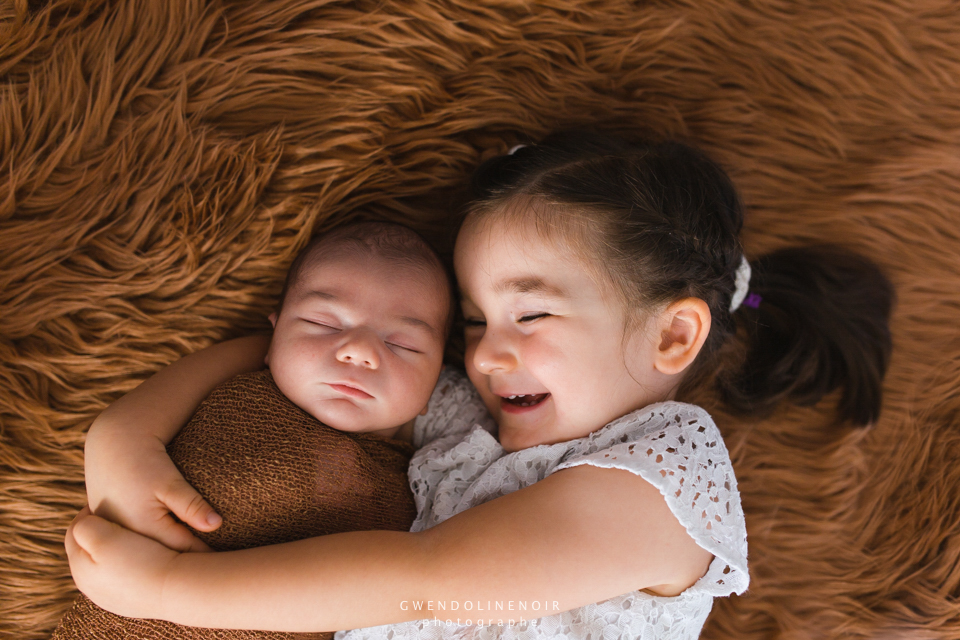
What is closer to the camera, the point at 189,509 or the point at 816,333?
the point at 189,509

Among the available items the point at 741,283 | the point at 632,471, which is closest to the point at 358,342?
the point at 632,471

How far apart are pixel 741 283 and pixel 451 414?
664mm

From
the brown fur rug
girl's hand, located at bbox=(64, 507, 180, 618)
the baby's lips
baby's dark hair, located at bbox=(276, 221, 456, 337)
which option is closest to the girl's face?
baby's dark hair, located at bbox=(276, 221, 456, 337)

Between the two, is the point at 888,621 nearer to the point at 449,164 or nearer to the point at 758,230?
the point at 758,230

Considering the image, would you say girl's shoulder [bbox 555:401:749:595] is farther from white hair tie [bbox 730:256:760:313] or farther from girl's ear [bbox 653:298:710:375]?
white hair tie [bbox 730:256:760:313]

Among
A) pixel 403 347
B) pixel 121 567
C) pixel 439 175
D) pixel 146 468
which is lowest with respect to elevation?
pixel 121 567

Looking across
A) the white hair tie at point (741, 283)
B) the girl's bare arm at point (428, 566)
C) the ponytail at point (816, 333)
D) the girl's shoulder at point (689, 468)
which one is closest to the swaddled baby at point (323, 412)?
the girl's bare arm at point (428, 566)

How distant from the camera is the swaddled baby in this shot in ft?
3.82

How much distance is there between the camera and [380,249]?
1.30 metres

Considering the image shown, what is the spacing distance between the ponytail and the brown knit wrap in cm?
84

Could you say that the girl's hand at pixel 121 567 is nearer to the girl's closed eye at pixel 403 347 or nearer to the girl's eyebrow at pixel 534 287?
the girl's closed eye at pixel 403 347

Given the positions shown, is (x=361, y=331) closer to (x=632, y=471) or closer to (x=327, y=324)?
(x=327, y=324)

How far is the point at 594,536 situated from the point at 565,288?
421 mm

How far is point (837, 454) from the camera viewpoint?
150 centimetres
